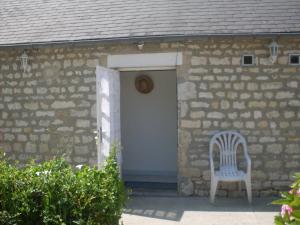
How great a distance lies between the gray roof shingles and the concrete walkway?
109 inches

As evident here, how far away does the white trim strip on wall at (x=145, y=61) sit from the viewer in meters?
6.43

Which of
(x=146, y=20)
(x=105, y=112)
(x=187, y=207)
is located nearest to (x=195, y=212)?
(x=187, y=207)

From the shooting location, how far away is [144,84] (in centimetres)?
851

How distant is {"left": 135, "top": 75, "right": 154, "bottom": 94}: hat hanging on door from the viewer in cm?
851

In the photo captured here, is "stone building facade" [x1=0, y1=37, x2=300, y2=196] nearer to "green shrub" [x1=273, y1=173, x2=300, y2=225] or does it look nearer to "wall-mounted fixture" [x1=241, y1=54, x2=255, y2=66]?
"wall-mounted fixture" [x1=241, y1=54, x2=255, y2=66]

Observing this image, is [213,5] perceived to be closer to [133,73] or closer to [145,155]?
[133,73]

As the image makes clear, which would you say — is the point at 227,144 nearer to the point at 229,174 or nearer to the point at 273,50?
the point at 229,174

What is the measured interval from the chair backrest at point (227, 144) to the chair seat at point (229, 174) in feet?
0.45

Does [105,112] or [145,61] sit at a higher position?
[145,61]

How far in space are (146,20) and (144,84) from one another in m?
1.97

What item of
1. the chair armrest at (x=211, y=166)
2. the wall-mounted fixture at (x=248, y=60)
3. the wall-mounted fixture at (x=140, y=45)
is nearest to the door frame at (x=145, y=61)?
the wall-mounted fixture at (x=140, y=45)

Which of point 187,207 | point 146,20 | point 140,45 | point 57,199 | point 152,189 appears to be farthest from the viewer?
point 152,189

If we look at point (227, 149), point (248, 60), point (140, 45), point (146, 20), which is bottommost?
point (227, 149)

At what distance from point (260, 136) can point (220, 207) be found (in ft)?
4.57
